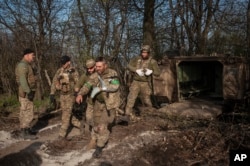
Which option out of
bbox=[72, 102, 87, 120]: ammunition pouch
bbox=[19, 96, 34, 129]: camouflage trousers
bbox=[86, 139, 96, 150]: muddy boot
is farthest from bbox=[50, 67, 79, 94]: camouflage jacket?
bbox=[86, 139, 96, 150]: muddy boot

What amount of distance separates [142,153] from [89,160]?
897mm

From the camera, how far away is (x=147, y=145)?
228 inches

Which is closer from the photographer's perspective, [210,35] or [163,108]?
[163,108]

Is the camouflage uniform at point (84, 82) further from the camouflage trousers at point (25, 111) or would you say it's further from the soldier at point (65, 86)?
the camouflage trousers at point (25, 111)

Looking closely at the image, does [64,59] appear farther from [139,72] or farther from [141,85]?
[141,85]

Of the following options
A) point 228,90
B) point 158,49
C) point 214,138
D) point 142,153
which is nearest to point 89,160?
point 142,153

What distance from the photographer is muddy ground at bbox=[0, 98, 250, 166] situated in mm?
5223

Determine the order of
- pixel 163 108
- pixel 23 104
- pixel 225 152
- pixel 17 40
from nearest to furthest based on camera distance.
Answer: pixel 225 152 → pixel 23 104 → pixel 163 108 → pixel 17 40

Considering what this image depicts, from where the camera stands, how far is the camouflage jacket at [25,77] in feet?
21.6

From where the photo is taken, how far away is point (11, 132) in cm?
734

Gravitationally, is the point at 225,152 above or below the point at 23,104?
below

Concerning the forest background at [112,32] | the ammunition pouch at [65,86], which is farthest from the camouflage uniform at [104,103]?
the forest background at [112,32]

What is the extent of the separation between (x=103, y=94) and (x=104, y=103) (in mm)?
213

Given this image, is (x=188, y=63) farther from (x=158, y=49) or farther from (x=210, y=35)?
(x=210, y=35)
